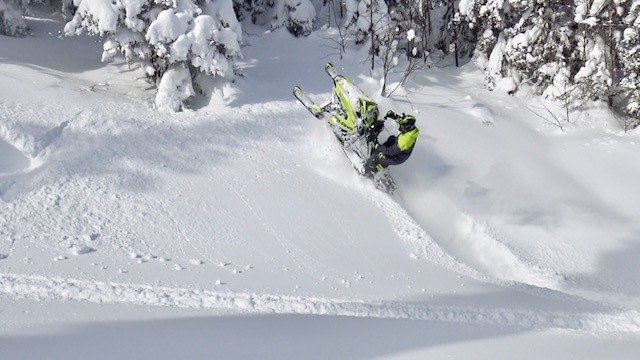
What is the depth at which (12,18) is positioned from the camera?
38.7ft

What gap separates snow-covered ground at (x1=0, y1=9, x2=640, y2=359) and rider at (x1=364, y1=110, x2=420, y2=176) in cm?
48

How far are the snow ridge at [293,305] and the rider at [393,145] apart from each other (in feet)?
9.41

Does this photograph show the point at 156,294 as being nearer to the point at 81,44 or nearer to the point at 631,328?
the point at 631,328

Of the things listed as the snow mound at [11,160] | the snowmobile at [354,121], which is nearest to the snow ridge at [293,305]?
the snow mound at [11,160]

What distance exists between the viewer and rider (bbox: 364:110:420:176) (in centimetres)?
877

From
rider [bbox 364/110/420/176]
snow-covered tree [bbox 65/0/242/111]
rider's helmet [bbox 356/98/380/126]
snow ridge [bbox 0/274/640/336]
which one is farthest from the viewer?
snow-covered tree [bbox 65/0/242/111]

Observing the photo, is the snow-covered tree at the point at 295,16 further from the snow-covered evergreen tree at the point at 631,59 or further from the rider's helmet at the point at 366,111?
the snow-covered evergreen tree at the point at 631,59

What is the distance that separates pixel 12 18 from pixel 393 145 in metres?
8.26

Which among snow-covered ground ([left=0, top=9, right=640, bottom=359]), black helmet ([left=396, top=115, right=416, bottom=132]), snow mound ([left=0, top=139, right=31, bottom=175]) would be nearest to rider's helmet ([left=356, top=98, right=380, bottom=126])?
black helmet ([left=396, top=115, right=416, bottom=132])

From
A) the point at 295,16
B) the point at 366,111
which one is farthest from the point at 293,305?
the point at 295,16

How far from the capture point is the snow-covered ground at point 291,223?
5.54 metres

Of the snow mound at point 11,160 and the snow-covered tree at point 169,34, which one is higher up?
the snow-covered tree at point 169,34

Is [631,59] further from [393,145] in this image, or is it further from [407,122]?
[393,145]

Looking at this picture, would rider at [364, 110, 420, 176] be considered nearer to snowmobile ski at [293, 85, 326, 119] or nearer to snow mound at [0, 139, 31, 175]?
snowmobile ski at [293, 85, 326, 119]
